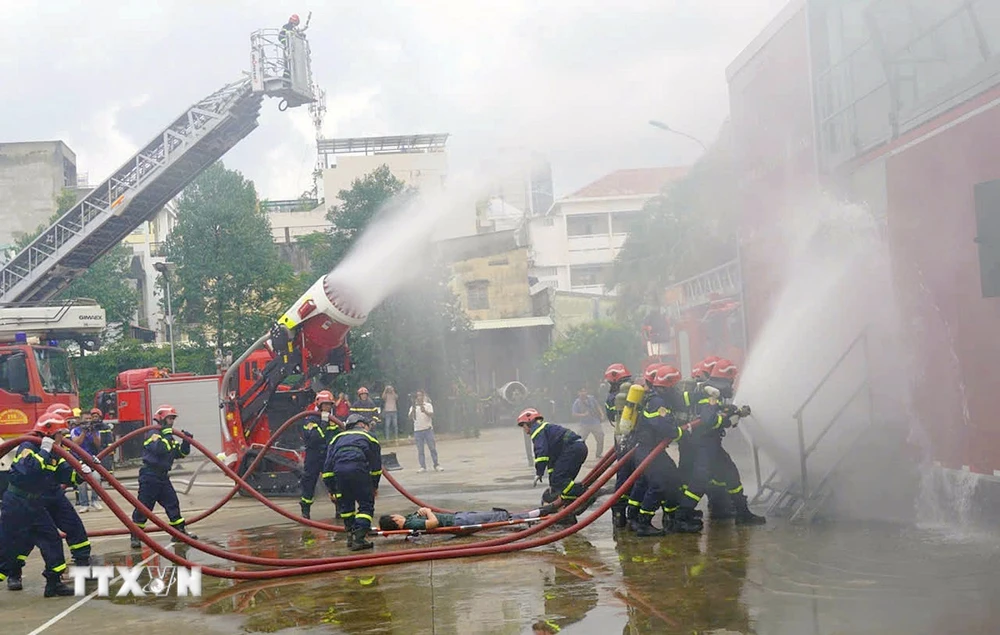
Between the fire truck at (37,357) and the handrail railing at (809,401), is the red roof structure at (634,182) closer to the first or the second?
the handrail railing at (809,401)

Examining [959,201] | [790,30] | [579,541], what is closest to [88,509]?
[579,541]

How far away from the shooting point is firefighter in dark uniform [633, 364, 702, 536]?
948cm

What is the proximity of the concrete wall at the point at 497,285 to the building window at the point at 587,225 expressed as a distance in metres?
13.5

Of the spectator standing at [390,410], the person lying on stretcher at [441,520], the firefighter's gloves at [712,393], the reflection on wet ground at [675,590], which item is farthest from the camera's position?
the spectator standing at [390,410]

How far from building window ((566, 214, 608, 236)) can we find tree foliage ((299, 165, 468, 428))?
75.2 ft

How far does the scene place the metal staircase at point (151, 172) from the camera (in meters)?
20.7

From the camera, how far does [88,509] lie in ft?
52.4

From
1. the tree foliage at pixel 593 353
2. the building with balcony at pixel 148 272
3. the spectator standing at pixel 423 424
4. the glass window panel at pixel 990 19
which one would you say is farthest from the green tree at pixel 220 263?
the glass window panel at pixel 990 19

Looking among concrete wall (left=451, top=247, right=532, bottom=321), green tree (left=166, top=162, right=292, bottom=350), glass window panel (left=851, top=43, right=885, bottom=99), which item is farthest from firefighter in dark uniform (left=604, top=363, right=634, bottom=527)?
concrete wall (left=451, top=247, right=532, bottom=321)

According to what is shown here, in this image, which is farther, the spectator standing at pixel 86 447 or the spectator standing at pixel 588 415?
the spectator standing at pixel 588 415

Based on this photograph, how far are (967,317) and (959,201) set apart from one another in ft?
3.07

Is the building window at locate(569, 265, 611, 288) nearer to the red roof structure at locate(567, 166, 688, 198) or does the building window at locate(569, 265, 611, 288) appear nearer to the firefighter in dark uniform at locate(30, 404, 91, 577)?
the red roof structure at locate(567, 166, 688, 198)

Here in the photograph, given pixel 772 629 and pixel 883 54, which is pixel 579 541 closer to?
pixel 772 629

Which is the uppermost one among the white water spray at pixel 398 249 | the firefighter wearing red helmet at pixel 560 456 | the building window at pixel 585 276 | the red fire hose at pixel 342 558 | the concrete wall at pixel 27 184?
the concrete wall at pixel 27 184
